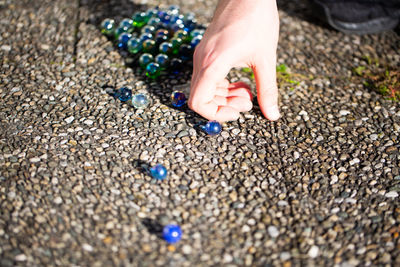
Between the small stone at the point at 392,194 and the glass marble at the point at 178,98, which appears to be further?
the glass marble at the point at 178,98

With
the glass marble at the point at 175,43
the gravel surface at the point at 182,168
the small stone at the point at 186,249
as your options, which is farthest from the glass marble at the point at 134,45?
the small stone at the point at 186,249

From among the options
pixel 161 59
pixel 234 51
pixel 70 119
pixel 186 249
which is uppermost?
pixel 234 51

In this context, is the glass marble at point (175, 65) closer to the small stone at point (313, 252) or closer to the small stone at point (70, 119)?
the small stone at point (70, 119)

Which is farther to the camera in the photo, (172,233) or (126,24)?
(126,24)

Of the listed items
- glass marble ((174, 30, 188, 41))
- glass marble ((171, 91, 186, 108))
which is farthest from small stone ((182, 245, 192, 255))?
glass marble ((174, 30, 188, 41))

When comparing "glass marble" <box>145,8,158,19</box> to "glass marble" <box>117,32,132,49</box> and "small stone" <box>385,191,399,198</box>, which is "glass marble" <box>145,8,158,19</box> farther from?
"small stone" <box>385,191,399,198</box>

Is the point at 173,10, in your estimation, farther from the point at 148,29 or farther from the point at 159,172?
the point at 159,172

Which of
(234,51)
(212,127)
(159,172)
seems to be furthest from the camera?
(212,127)

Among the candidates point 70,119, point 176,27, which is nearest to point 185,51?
point 176,27
